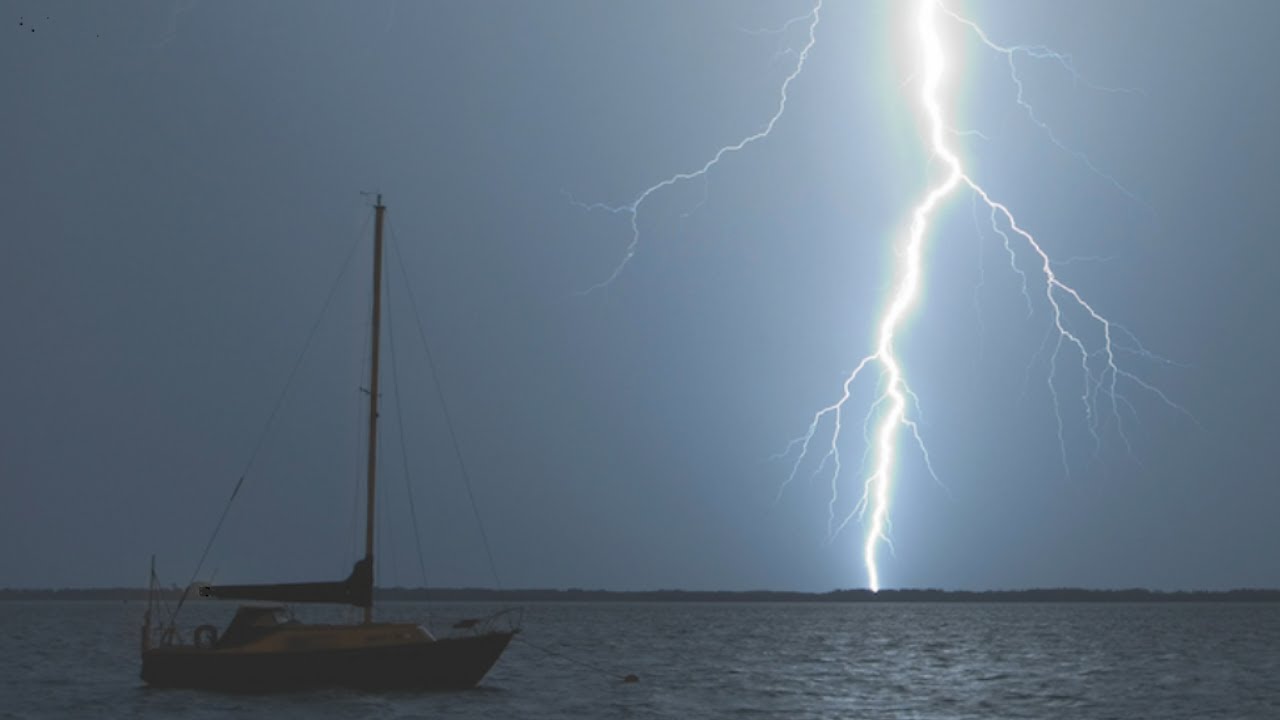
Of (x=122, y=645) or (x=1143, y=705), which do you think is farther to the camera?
(x=122, y=645)

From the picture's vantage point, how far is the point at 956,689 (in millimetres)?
45219

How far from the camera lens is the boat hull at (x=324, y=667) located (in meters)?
35.9

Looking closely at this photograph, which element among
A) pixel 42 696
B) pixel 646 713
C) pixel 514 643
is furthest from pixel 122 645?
pixel 646 713

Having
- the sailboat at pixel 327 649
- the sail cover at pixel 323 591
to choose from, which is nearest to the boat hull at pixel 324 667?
the sailboat at pixel 327 649

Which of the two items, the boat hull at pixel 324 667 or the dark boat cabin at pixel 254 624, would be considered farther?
the dark boat cabin at pixel 254 624

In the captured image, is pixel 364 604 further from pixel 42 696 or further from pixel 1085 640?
pixel 1085 640

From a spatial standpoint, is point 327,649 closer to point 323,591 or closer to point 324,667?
point 324,667

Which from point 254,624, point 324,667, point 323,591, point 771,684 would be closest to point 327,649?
point 324,667

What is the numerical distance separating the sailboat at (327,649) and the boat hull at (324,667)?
0.08 ft

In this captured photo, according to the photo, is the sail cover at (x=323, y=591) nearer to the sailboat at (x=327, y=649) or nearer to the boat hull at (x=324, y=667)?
the sailboat at (x=327, y=649)

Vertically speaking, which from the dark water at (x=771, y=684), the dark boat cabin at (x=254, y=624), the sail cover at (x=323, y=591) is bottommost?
the dark water at (x=771, y=684)

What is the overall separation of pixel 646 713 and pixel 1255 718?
51.0 feet

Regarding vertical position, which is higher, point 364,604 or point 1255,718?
point 364,604

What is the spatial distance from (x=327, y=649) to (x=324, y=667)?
0.49 metres
